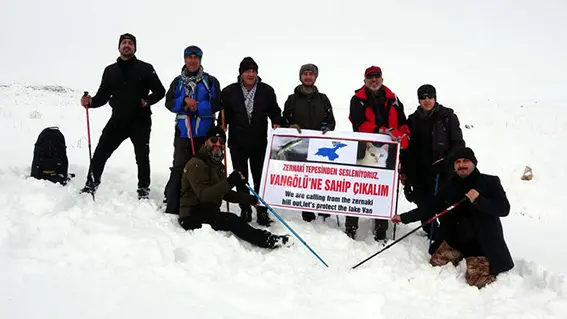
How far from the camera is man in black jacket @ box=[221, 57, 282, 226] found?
6430mm

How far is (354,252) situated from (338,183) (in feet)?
3.61

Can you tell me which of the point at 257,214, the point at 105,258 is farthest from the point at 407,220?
the point at 105,258

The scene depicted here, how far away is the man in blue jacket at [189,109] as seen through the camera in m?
6.41

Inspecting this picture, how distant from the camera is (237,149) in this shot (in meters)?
6.57

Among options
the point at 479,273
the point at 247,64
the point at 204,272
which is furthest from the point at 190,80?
the point at 479,273

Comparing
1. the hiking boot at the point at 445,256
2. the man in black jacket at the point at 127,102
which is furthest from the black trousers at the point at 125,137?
the hiking boot at the point at 445,256

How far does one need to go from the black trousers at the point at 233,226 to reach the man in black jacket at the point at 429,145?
2332 mm

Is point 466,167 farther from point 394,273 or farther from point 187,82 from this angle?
point 187,82

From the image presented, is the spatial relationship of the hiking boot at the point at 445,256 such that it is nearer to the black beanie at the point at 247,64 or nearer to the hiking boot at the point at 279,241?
the hiking boot at the point at 279,241

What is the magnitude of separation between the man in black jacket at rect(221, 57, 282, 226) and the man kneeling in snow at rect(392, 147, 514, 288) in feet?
7.69

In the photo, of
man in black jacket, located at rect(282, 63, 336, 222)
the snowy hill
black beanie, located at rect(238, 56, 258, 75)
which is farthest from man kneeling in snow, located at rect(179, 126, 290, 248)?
man in black jacket, located at rect(282, 63, 336, 222)

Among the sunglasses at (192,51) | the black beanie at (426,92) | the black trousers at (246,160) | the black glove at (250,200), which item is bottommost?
the black glove at (250,200)

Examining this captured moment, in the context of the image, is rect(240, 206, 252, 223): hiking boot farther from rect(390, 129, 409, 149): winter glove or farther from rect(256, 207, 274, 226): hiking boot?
rect(390, 129, 409, 149): winter glove

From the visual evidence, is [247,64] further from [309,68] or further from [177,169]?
[177,169]
